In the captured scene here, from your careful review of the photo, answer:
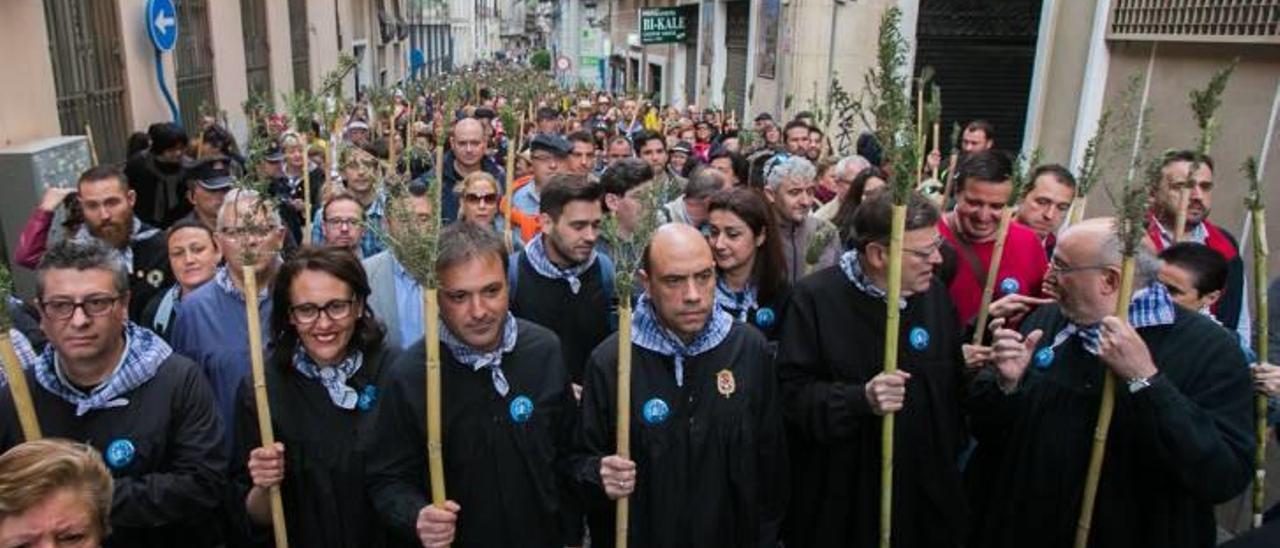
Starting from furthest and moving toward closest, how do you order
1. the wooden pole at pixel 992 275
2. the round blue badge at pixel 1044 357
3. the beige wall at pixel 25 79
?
1. the beige wall at pixel 25 79
2. the wooden pole at pixel 992 275
3. the round blue badge at pixel 1044 357

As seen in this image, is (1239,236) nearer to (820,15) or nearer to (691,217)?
(691,217)

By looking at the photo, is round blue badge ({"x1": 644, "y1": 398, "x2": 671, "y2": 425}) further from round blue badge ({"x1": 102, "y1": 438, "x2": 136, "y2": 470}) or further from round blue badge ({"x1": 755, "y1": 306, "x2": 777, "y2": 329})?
round blue badge ({"x1": 102, "y1": 438, "x2": 136, "y2": 470})

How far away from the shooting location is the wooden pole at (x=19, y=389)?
240 centimetres

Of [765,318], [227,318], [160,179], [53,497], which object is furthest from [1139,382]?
[160,179]

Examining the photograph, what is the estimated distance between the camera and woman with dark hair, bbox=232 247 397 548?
9.50 ft

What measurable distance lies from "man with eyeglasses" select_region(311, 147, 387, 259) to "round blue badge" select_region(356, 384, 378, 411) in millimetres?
755

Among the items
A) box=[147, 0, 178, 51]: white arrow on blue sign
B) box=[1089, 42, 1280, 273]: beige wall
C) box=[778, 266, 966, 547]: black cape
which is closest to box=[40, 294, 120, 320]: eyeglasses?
box=[778, 266, 966, 547]: black cape

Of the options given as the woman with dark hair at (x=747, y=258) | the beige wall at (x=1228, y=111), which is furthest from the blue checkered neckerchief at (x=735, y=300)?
the beige wall at (x=1228, y=111)

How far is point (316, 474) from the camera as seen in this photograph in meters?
2.90

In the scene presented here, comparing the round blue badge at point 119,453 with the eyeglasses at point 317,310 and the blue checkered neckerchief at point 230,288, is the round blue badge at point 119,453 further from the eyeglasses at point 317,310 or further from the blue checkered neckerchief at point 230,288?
the blue checkered neckerchief at point 230,288

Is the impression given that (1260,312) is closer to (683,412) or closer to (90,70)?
(683,412)

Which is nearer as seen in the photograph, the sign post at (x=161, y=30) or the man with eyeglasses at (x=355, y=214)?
the man with eyeglasses at (x=355, y=214)

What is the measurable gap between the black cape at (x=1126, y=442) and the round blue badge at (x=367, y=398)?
2173 millimetres

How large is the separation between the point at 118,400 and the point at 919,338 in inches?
107
